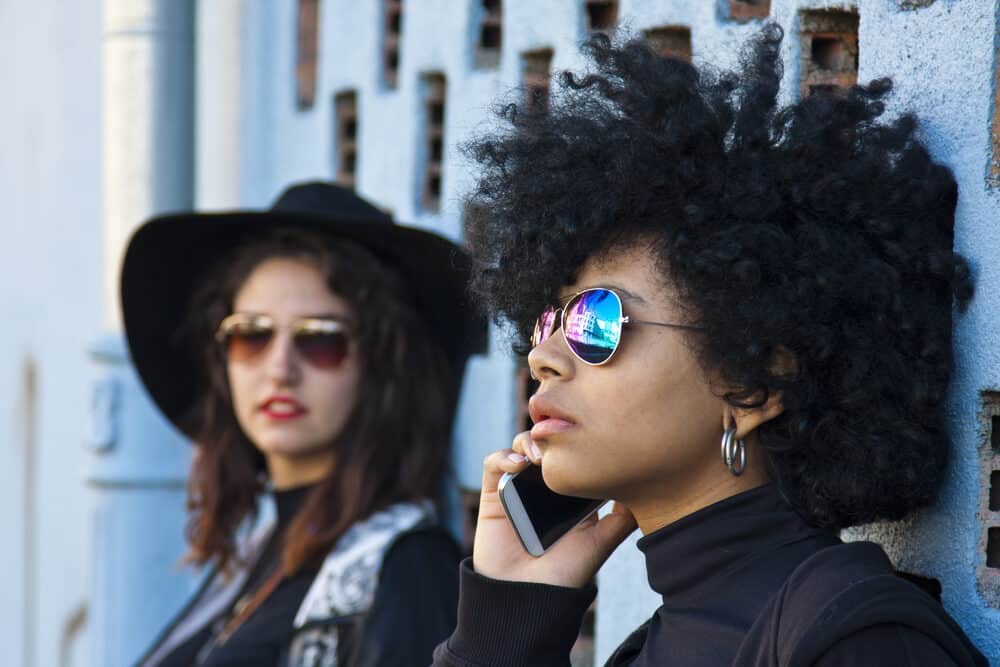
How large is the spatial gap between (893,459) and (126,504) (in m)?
3.02

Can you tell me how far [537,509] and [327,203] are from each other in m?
1.45

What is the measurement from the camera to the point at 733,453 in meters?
2.03

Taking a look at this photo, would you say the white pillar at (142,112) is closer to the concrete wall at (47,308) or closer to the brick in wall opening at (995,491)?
the concrete wall at (47,308)

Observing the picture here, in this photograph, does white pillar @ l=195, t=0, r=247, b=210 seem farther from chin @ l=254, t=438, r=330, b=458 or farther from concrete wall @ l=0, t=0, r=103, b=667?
chin @ l=254, t=438, r=330, b=458

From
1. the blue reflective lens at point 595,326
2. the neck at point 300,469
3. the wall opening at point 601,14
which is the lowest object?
the neck at point 300,469

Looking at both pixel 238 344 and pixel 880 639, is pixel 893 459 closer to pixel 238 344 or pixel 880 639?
pixel 880 639

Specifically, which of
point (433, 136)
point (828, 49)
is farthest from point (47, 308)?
point (828, 49)

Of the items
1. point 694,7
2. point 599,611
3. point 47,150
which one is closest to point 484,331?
point 599,611

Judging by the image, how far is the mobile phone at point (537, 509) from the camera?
229 centimetres

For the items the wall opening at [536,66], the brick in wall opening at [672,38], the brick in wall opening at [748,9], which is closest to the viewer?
the brick in wall opening at [748,9]

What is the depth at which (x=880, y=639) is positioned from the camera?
172 cm

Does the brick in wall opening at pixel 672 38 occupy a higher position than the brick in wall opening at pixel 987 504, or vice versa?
the brick in wall opening at pixel 672 38

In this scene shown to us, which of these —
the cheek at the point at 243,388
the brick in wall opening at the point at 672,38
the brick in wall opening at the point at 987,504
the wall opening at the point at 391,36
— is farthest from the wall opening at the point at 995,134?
the wall opening at the point at 391,36

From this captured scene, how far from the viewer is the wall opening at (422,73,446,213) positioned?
404 cm
